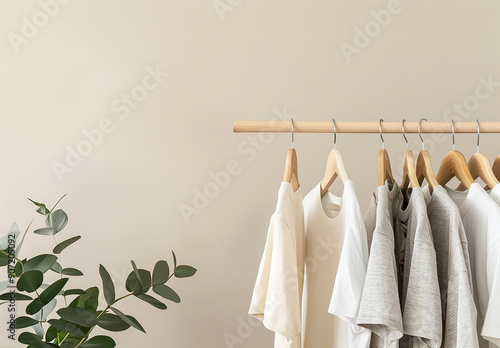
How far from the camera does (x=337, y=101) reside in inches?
70.6

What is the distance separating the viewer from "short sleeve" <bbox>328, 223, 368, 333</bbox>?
1.02 meters

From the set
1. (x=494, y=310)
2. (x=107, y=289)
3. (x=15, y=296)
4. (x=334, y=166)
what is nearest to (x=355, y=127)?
(x=334, y=166)

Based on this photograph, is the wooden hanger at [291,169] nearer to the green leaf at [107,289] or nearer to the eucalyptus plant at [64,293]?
the eucalyptus plant at [64,293]

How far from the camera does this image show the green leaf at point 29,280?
1.21m

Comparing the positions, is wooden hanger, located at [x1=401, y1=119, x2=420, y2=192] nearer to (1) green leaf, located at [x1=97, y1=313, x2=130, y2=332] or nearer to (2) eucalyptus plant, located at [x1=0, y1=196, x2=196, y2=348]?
(2) eucalyptus plant, located at [x1=0, y1=196, x2=196, y2=348]

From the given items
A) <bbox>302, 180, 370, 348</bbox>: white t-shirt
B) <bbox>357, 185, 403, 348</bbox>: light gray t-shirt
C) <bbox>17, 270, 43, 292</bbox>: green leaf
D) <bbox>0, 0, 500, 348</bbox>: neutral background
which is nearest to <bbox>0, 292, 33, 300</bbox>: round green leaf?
<bbox>17, 270, 43, 292</bbox>: green leaf

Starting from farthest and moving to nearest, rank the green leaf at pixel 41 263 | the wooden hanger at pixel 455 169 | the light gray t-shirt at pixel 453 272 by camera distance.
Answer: the green leaf at pixel 41 263 → the wooden hanger at pixel 455 169 → the light gray t-shirt at pixel 453 272

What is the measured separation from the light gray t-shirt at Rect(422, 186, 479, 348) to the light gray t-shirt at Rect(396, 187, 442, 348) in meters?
0.04

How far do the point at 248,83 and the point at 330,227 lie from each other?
29.6 inches

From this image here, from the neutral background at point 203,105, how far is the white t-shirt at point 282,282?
0.63m

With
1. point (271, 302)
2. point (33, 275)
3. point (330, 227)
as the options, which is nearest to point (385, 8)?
point (330, 227)

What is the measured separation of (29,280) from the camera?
1.21 m

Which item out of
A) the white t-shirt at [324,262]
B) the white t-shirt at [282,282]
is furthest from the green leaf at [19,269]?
the white t-shirt at [324,262]

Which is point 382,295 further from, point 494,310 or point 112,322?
point 112,322
